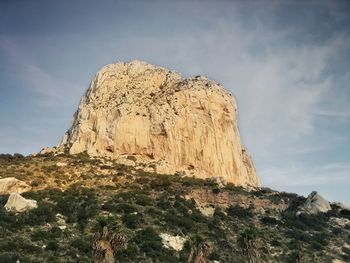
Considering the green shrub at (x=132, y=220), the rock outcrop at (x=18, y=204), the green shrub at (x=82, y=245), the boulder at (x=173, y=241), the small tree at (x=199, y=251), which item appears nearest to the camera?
the small tree at (x=199, y=251)

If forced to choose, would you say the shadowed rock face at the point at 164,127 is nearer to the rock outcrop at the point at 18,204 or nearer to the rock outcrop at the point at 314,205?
the rock outcrop at the point at 314,205

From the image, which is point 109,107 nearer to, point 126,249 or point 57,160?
point 57,160

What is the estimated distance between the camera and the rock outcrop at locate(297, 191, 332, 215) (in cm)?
7988

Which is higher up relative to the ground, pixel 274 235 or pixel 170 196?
pixel 170 196

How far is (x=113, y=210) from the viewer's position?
58.7 meters

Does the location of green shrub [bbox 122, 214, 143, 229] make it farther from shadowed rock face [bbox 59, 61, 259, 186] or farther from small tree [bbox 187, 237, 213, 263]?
shadowed rock face [bbox 59, 61, 259, 186]

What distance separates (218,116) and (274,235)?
3471 cm

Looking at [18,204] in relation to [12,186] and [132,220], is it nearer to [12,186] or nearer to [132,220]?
[12,186]

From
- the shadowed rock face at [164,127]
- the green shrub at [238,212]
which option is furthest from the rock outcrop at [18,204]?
the shadowed rock face at [164,127]

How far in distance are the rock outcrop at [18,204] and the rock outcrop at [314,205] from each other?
44.8 metres

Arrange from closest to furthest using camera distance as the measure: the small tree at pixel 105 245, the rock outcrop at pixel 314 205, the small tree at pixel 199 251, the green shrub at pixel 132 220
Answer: the small tree at pixel 105 245
the small tree at pixel 199 251
the green shrub at pixel 132 220
the rock outcrop at pixel 314 205

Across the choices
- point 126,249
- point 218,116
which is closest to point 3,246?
point 126,249

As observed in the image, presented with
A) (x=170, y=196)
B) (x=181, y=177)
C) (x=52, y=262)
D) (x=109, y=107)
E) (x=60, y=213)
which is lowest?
(x=52, y=262)

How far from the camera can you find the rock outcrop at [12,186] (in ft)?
200
